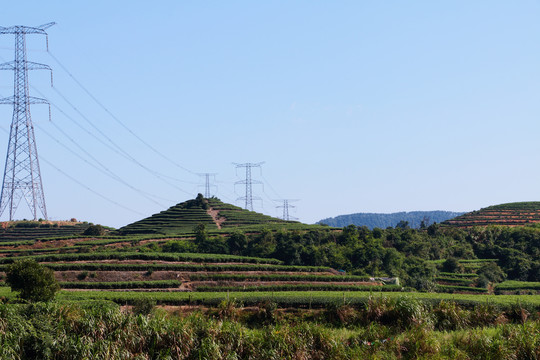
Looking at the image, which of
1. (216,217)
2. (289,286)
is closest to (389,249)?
(289,286)

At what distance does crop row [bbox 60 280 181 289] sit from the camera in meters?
60.5

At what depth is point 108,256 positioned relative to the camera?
2785 inches

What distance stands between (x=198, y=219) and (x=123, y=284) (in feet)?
213

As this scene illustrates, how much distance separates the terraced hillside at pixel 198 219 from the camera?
116625 mm

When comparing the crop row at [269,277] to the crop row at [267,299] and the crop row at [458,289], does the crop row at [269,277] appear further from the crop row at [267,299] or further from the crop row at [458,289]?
the crop row at [267,299]

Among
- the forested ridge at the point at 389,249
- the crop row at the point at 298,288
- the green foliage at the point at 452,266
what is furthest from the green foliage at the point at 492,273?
the crop row at the point at 298,288

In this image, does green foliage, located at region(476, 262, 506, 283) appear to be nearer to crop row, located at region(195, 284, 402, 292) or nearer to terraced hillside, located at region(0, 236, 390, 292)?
terraced hillside, located at region(0, 236, 390, 292)

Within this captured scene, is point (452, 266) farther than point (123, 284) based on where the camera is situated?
Yes

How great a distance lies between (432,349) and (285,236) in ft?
187

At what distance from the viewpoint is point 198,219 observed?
A: 12706 cm

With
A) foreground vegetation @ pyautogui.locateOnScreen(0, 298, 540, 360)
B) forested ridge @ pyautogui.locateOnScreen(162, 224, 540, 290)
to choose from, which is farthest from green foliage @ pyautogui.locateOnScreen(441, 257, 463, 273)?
foreground vegetation @ pyautogui.locateOnScreen(0, 298, 540, 360)

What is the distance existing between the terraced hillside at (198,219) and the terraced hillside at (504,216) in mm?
51775

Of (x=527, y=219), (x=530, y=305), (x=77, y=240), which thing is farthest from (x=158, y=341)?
(x=527, y=219)

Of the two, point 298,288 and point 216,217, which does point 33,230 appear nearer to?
point 216,217
